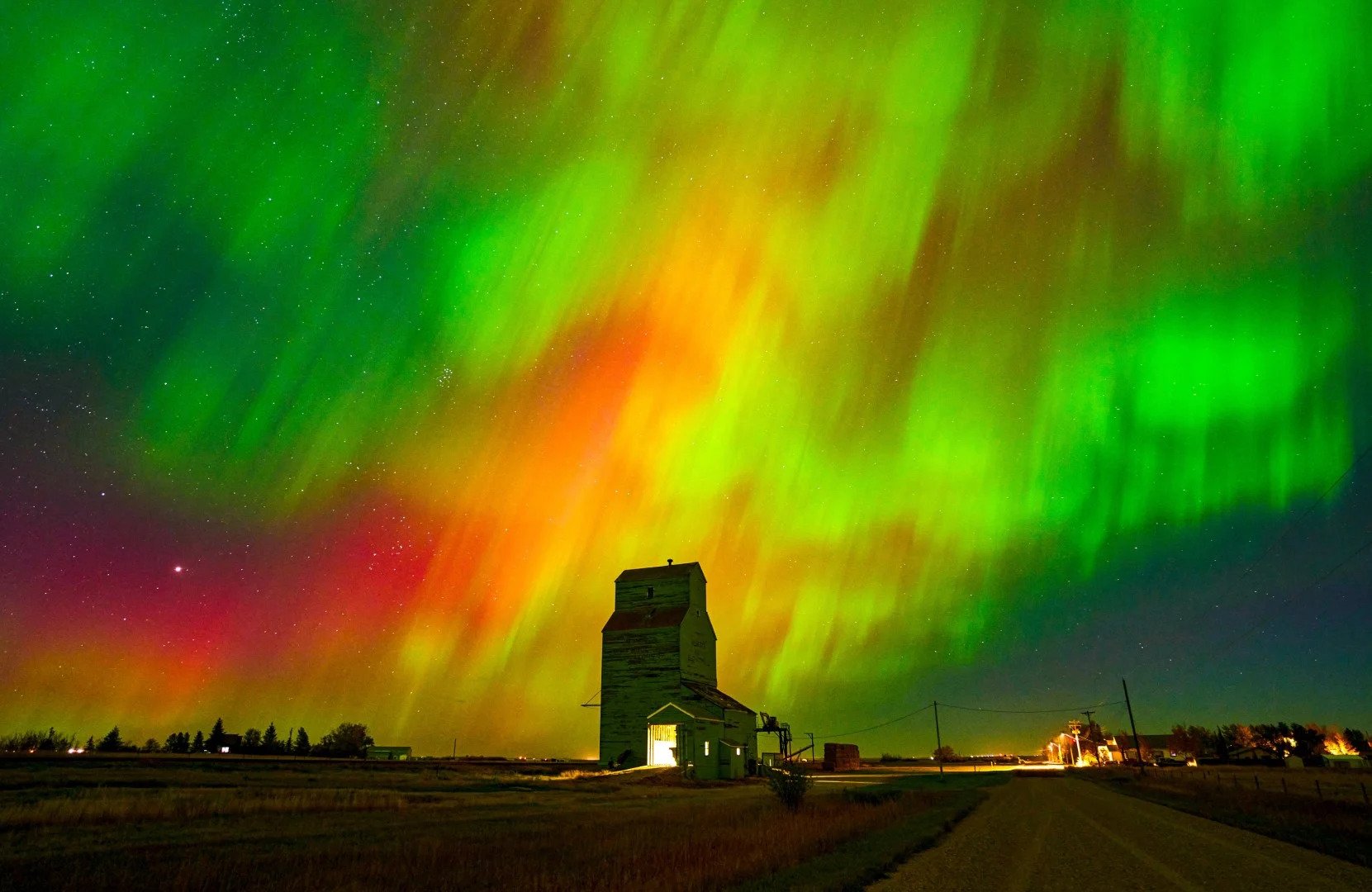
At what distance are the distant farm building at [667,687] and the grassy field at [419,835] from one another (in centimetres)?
1814

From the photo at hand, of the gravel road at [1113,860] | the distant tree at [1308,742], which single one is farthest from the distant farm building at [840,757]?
the distant tree at [1308,742]

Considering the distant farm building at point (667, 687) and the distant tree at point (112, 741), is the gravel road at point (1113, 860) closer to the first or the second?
the distant farm building at point (667, 687)

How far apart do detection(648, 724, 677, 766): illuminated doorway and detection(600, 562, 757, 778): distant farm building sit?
0.19ft

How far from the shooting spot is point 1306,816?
96.5 ft

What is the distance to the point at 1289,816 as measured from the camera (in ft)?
97.3

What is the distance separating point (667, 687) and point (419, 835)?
39503 millimetres

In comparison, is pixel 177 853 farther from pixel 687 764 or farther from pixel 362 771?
pixel 687 764

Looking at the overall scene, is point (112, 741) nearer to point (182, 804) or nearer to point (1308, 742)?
point (182, 804)

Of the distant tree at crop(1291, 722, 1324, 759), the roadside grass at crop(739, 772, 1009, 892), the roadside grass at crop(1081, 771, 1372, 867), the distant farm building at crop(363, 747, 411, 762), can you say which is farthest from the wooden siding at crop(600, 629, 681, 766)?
the distant tree at crop(1291, 722, 1324, 759)

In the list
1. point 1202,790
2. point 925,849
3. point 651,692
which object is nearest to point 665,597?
point 651,692

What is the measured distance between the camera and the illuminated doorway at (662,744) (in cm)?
5341

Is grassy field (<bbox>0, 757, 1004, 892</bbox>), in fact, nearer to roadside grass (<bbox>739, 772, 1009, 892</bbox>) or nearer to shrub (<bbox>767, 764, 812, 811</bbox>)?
roadside grass (<bbox>739, 772, 1009, 892</bbox>)

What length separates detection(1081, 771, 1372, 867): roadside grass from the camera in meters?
21.7

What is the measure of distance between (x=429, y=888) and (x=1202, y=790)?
53.4m
